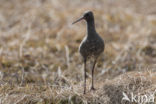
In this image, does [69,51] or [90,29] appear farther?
[69,51]

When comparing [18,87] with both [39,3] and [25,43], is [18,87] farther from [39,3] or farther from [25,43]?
[39,3]

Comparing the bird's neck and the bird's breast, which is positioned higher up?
the bird's neck

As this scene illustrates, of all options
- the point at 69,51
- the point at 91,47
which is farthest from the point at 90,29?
the point at 69,51

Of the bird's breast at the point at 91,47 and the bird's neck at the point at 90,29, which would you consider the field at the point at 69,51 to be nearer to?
the bird's breast at the point at 91,47

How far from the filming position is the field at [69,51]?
5.17 meters

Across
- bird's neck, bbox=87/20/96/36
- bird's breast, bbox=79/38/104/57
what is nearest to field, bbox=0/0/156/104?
bird's breast, bbox=79/38/104/57

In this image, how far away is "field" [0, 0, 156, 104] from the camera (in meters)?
5.17

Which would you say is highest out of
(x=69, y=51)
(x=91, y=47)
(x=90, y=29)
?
(x=90, y=29)

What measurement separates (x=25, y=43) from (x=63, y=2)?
330cm

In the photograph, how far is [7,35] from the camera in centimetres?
904

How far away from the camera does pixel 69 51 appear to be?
8.21 m

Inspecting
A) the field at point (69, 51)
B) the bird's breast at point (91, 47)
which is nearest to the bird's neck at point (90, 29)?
the bird's breast at point (91, 47)

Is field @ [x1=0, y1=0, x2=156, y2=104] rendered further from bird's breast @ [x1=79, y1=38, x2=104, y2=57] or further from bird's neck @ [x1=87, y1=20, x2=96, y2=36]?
bird's neck @ [x1=87, y1=20, x2=96, y2=36]

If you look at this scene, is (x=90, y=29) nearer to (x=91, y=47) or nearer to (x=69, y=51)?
(x=91, y=47)
